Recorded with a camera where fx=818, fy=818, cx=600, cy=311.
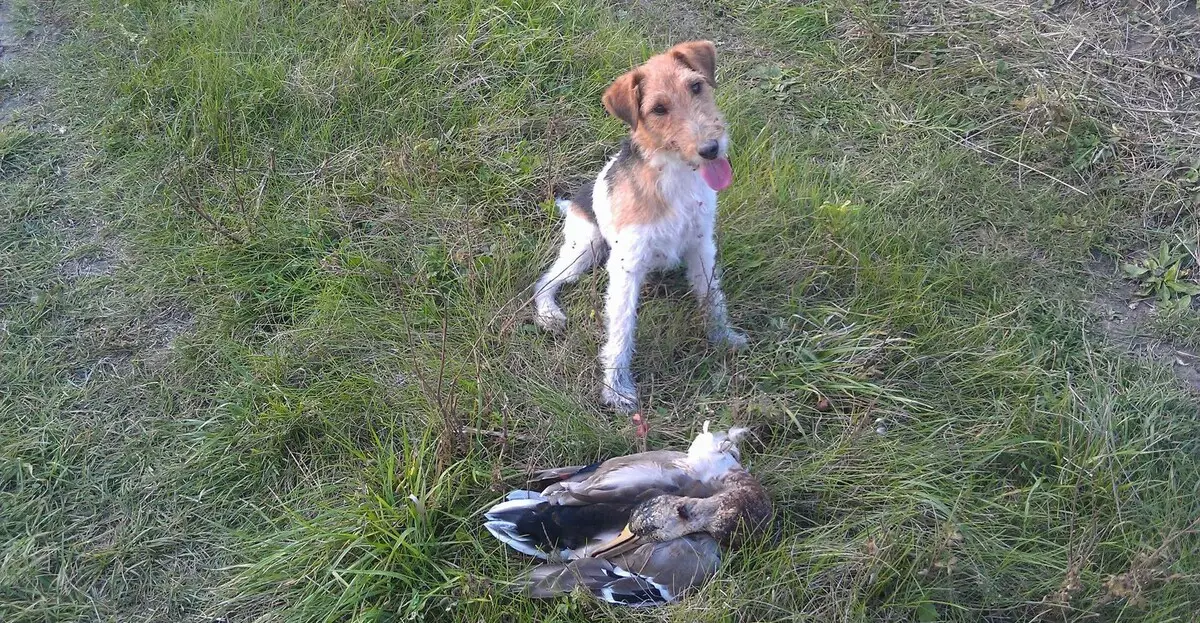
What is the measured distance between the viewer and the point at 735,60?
5371mm

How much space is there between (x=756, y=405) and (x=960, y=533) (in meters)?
0.90

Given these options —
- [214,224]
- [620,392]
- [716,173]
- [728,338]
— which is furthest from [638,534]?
[214,224]

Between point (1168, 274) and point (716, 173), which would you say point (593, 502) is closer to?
point (716, 173)

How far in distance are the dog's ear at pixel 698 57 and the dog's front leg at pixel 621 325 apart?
0.92m

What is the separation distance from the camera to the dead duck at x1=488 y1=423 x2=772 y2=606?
2.81 meters

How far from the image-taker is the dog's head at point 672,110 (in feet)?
11.2

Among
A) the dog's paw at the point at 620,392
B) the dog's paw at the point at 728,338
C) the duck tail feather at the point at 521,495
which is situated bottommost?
the dog's paw at the point at 620,392

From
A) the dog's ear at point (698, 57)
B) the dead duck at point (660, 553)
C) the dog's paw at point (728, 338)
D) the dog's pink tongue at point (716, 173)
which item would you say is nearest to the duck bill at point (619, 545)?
the dead duck at point (660, 553)

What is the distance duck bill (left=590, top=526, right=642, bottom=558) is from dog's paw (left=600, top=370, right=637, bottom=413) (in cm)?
85

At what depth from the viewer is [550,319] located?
401 centimetres

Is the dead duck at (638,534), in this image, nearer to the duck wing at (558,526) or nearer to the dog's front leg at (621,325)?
the duck wing at (558,526)

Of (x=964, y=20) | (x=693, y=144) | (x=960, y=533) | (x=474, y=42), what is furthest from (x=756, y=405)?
(x=964, y=20)

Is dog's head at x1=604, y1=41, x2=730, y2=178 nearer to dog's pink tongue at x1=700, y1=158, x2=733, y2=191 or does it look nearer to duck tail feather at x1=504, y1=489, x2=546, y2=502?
dog's pink tongue at x1=700, y1=158, x2=733, y2=191

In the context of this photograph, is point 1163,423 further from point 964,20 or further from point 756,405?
point 964,20
